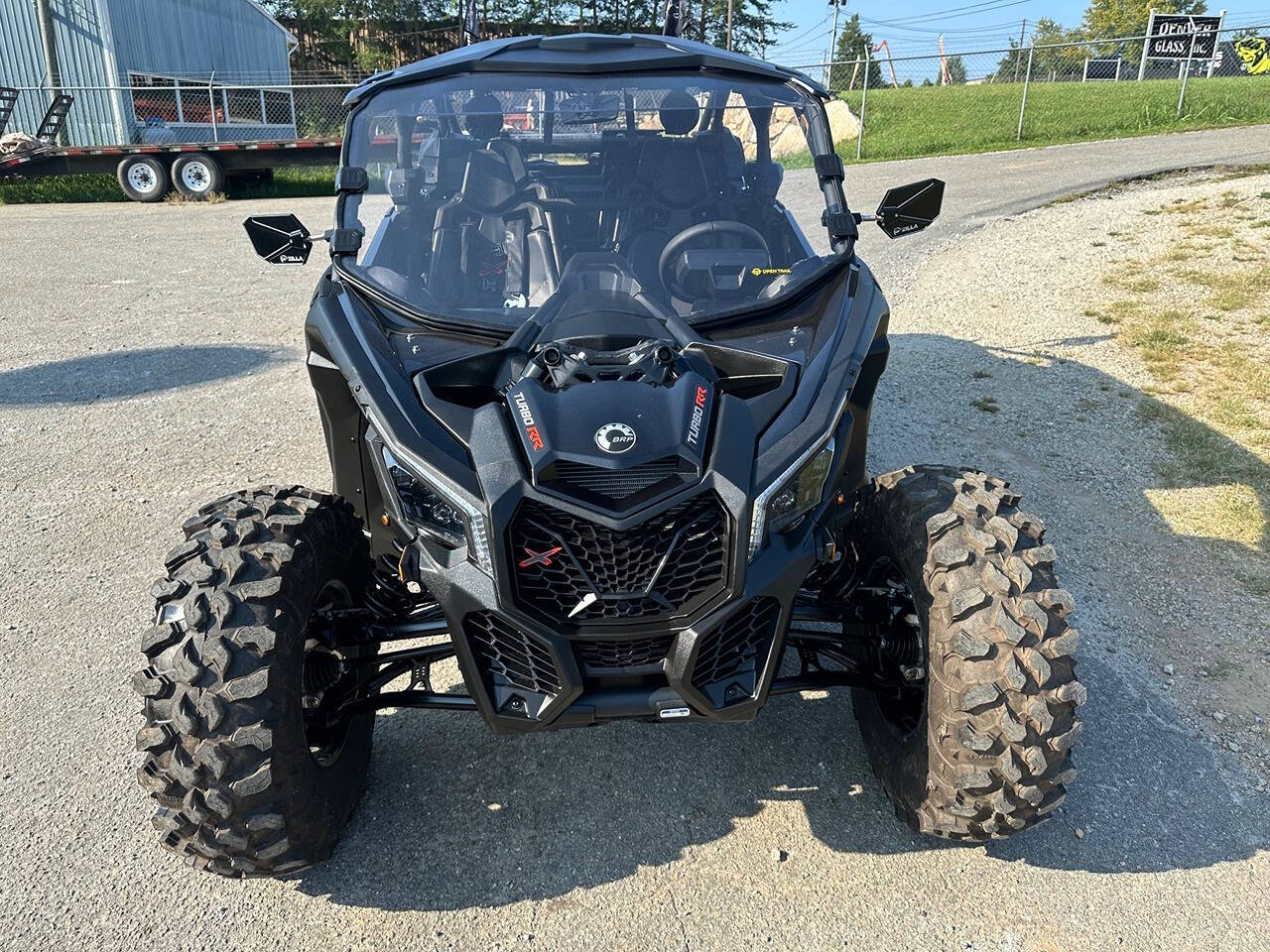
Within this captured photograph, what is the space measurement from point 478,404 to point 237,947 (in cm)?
160

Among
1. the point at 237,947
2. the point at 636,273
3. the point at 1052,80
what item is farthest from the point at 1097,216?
the point at 1052,80

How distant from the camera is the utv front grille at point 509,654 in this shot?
2502mm

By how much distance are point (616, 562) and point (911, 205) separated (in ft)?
7.23

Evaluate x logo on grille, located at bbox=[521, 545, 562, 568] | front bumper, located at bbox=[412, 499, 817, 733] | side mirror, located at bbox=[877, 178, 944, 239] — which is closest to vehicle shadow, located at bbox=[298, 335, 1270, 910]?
front bumper, located at bbox=[412, 499, 817, 733]

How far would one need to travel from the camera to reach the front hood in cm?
245

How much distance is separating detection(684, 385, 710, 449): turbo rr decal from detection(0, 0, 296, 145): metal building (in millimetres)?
20452

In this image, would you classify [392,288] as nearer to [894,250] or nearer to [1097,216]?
[894,250]

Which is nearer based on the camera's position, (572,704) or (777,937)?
→ (572,704)

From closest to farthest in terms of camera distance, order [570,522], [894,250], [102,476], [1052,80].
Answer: [570,522] < [102,476] < [894,250] < [1052,80]

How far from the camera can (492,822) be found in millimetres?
3111

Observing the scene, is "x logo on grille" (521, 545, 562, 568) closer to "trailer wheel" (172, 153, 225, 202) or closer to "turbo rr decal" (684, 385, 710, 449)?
"turbo rr decal" (684, 385, 710, 449)

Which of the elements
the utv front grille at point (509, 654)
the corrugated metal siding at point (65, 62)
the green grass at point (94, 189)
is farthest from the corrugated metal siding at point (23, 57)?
the utv front grille at point (509, 654)

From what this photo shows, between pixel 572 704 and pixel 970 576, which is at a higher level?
pixel 970 576

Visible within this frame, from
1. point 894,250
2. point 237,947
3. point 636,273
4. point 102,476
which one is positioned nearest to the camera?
point 237,947
